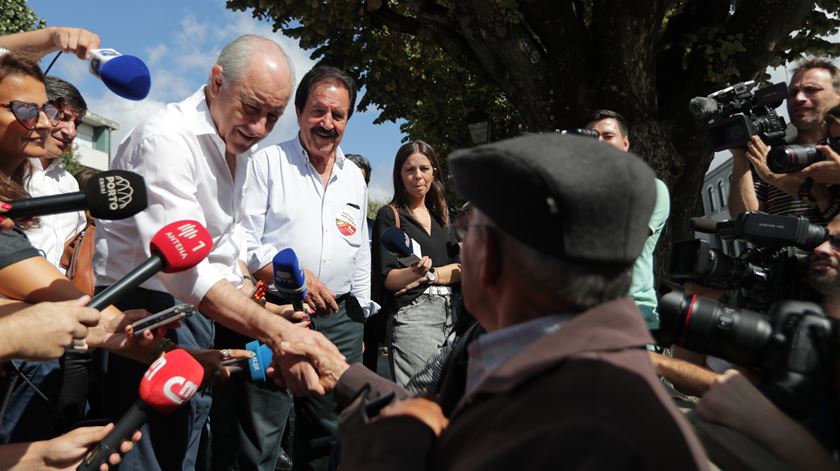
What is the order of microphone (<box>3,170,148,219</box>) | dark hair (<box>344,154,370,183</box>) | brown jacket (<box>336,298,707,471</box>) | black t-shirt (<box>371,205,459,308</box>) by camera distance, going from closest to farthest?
brown jacket (<box>336,298,707,471</box>)
microphone (<box>3,170,148,219</box>)
black t-shirt (<box>371,205,459,308</box>)
dark hair (<box>344,154,370,183</box>)

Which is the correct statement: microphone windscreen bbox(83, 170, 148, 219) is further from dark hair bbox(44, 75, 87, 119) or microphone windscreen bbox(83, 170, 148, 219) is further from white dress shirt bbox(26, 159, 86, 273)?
dark hair bbox(44, 75, 87, 119)

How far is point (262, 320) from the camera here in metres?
2.84

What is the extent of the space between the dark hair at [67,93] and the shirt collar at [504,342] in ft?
12.7

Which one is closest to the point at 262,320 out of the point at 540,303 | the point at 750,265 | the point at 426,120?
the point at 540,303

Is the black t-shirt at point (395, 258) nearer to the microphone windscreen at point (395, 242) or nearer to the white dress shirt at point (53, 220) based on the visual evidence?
the microphone windscreen at point (395, 242)

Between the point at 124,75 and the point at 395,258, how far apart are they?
8.73 feet

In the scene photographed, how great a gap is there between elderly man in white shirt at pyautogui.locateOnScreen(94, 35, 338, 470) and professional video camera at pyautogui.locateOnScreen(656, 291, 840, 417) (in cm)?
135

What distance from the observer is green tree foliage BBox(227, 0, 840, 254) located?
9023 mm

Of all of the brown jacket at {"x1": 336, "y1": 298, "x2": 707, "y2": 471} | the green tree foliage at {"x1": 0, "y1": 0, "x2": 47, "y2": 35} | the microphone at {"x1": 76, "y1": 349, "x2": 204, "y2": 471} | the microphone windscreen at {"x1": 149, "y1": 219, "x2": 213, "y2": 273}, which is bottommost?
the microphone at {"x1": 76, "y1": 349, "x2": 204, "y2": 471}

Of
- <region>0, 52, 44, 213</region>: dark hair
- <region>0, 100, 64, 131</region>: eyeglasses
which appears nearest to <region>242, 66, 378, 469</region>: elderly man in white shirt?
<region>0, 52, 44, 213</region>: dark hair

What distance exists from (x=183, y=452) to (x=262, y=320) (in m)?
0.74

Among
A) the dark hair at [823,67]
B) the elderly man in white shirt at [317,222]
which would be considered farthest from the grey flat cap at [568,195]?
the dark hair at [823,67]

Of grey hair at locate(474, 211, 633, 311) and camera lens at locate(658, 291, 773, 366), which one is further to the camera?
camera lens at locate(658, 291, 773, 366)

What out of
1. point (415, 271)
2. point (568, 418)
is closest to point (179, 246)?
point (568, 418)
